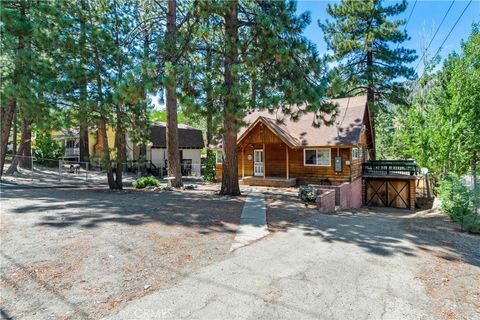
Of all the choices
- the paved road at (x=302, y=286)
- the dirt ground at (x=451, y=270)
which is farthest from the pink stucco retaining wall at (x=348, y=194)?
the paved road at (x=302, y=286)

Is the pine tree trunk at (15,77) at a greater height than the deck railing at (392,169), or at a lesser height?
greater

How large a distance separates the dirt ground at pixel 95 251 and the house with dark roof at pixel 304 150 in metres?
9.36

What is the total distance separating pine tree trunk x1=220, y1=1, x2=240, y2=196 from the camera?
927cm

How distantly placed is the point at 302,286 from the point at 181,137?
81.0 ft

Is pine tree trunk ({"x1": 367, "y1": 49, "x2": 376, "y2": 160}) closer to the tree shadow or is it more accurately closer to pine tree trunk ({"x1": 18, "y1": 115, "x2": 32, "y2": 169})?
the tree shadow

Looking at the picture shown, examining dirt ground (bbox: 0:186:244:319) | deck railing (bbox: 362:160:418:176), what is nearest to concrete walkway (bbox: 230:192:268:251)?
dirt ground (bbox: 0:186:244:319)

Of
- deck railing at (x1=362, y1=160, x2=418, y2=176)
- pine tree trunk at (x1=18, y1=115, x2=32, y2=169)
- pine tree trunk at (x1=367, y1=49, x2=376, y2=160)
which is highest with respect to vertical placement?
pine tree trunk at (x1=367, y1=49, x2=376, y2=160)

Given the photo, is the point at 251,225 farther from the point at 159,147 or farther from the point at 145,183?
the point at 159,147

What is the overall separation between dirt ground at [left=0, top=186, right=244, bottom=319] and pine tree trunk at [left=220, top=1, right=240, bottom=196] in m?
3.13

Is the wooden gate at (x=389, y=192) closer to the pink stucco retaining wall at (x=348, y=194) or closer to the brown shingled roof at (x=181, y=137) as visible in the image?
the pink stucco retaining wall at (x=348, y=194)

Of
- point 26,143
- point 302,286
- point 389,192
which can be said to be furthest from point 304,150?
point 26,143

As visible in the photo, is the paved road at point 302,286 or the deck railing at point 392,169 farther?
the deck railing at point 392,169

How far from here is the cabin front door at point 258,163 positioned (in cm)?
1958

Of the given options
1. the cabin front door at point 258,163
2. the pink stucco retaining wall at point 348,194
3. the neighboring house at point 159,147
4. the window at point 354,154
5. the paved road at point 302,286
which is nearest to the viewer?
the paved road at point 302,286
